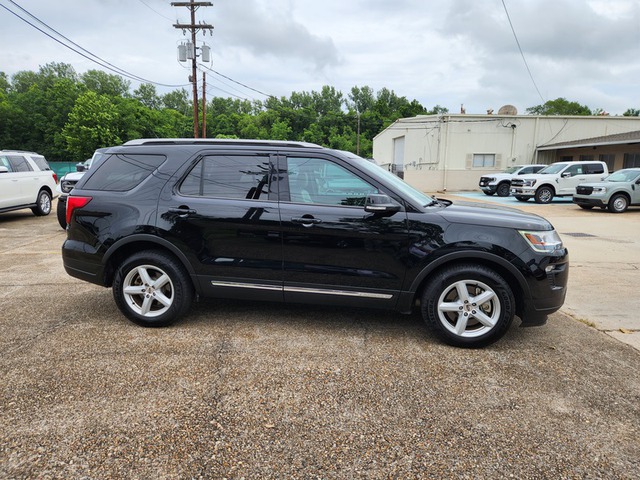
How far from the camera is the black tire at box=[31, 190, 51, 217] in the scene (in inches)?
484

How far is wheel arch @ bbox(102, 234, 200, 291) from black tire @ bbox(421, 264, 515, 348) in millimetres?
2168

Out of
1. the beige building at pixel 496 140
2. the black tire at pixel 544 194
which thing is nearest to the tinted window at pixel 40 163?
the black tire at pixel 544 194

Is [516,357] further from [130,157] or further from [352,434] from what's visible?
[130,157]

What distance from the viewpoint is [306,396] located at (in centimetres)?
281

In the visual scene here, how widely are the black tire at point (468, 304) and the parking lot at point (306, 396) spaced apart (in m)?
0.16

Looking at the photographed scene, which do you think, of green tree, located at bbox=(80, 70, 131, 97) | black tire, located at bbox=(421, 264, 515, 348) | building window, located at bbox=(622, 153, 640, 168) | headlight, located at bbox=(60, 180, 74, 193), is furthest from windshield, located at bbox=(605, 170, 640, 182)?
green tree, located at bbox=(80, 70, 131, 97)

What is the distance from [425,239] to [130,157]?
2937 millimetres

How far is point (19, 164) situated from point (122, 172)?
970cm

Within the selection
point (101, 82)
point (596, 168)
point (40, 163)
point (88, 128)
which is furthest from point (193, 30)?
point (101, 82)

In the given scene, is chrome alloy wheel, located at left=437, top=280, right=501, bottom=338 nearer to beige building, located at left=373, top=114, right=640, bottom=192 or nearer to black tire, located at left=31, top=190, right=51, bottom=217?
black tire, located at left=31, top=190, right=51, bottom=217

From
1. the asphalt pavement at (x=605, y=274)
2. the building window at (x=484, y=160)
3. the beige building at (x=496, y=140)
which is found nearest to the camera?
the asphalt pavement at (x=605, y=274)

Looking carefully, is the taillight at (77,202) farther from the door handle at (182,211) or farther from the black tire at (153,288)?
the door handle at (182,211)

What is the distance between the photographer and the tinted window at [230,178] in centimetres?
379

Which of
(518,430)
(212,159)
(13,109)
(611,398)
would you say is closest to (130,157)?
(212,159)
